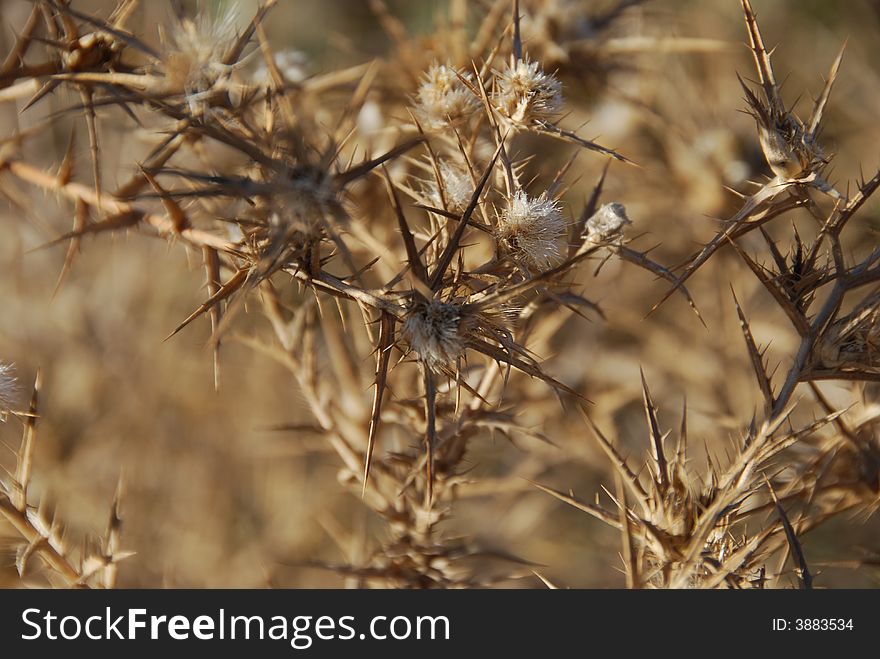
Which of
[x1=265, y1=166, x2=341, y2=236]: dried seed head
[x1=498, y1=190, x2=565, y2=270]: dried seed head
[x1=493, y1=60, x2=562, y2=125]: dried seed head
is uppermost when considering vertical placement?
[x1=493, y1=60, x2=562, y2=125]: dried seed head

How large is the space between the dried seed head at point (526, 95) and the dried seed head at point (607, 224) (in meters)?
0.16

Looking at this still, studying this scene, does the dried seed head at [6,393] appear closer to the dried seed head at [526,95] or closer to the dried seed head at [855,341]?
the dried seed head at [526,95]

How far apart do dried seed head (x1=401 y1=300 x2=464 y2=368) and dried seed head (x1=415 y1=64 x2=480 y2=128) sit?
0.36 meters

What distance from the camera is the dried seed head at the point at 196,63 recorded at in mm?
907

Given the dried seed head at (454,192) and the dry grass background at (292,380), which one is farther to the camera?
the dry grass background at (292,380)

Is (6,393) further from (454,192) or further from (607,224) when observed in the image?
(607,224)

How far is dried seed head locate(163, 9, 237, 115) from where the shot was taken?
2.98ft

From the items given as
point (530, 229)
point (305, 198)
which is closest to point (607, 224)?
point (530, 229)

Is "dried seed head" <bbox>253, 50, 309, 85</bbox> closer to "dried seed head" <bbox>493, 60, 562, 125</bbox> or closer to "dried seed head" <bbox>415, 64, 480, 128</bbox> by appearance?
"dried seed head" <bbox>415, 64, 480, 128</bbox>

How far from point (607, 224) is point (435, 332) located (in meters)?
0.32

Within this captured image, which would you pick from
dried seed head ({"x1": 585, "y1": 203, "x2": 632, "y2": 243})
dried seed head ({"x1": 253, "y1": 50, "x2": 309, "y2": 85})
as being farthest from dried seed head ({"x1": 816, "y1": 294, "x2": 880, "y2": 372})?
dried seed head ({"x1": 253, "y1": 50, "x2": 309, "y2": 85})

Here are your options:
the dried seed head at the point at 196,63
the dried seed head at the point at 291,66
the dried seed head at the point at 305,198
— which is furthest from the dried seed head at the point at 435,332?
the dried seed head at the point at 291,66
